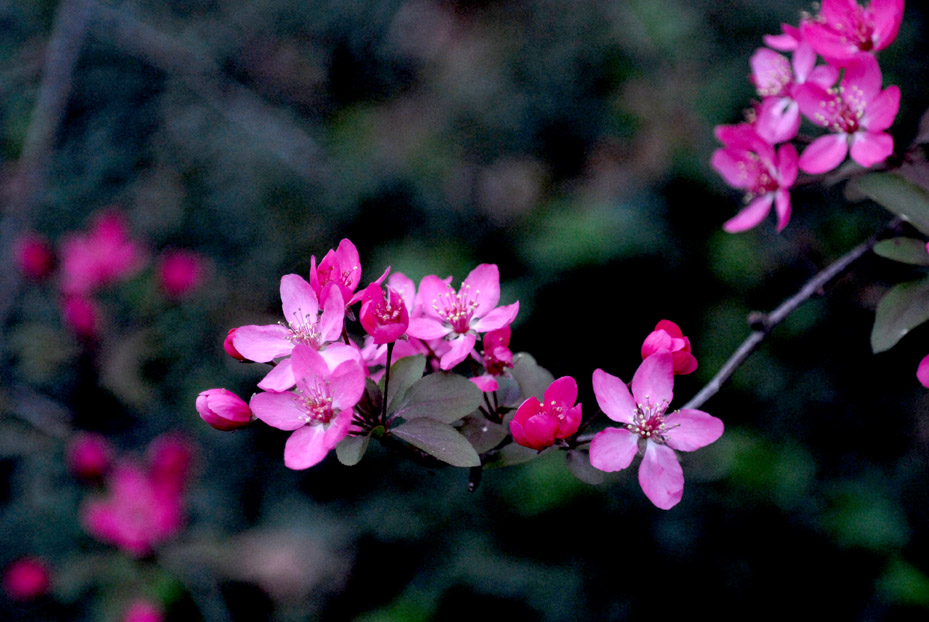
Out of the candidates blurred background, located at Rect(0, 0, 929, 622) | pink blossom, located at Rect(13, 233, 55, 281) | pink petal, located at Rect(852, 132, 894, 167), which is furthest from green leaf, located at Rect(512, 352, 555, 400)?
pink blossom, located at Rect(13, 233, 55, 281)

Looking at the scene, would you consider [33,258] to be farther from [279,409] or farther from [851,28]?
[851,28]

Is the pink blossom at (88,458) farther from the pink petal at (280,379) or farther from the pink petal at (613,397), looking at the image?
the pink petal at (613,397)

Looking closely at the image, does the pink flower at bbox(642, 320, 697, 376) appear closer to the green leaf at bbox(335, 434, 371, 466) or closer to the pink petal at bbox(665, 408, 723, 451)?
the pink petal at bbox(665, 408, 723, 451)

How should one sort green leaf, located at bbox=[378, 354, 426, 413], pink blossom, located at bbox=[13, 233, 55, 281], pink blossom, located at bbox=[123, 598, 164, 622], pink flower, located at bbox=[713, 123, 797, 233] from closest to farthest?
1. green leaf, located at bbox=[378, 354, 426, 413]
2. pink flower, located at bbox=[713, 123, 797, 233]
3. pink blossom, located at bbox=[123, 598, 164, 622]
4. pink blossom, located at bbox=[13, 233, 55, 281]

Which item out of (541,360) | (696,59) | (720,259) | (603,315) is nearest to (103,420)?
(541,360)

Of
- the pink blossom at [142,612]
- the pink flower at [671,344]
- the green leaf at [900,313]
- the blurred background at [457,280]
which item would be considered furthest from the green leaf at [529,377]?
the pink blossom at [142,612]

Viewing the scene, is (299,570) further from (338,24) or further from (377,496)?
(338,24)
